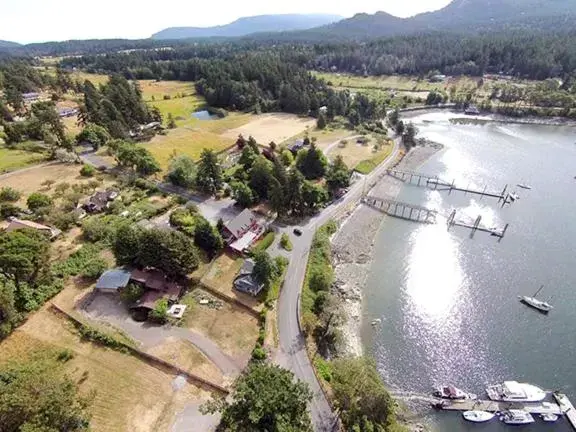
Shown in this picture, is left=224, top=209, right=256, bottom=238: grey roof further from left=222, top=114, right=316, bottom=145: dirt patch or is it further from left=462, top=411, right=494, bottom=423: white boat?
left=222, top=114, right=316, bottom=145: dirt patch

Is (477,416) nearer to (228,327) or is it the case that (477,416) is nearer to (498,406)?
(498,406)

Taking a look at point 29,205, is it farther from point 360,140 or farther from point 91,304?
point 360,140

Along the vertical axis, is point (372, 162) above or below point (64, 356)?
below

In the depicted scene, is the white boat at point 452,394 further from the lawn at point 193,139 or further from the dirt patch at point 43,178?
the lawn at point 193,139

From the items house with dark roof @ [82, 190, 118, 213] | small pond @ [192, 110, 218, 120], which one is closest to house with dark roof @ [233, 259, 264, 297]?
house with dark roof @ [82, 190, 118, 213]

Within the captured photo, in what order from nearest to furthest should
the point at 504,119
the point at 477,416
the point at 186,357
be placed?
the point at 477,416 < the point at 186,357 < the point at 504,119

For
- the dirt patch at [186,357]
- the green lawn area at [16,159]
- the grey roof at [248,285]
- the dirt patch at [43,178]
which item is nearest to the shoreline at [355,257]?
the grey roof at [248,285]

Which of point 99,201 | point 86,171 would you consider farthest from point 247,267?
point 86,171
